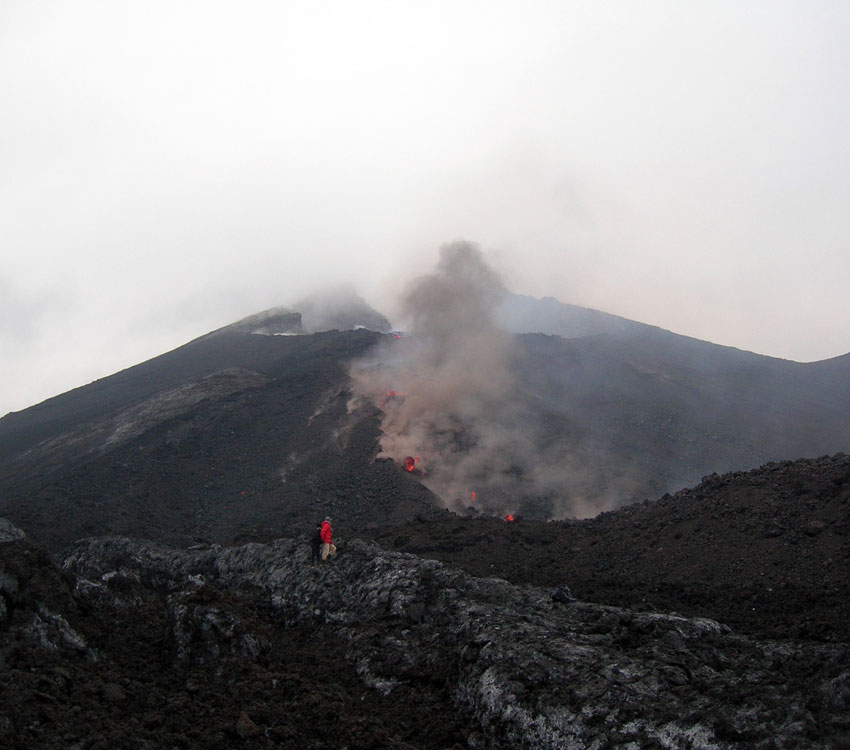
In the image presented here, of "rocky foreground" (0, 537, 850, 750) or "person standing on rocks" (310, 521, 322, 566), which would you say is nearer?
"rocky foreground" (0, 537, 850, 750)

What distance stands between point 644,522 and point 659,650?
9404 mm

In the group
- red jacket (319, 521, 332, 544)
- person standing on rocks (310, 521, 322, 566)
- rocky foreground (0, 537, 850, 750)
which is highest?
red jacket (319, 521, 332, 544)

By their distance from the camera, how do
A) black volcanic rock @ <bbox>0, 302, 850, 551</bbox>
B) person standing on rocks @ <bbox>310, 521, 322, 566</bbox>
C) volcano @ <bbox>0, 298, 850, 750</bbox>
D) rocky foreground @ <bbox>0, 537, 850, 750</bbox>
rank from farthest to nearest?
black volcanic rock @ <bbox>0, 302, 850, 551</bbox> → person standing on rocks @ <bbox>310, 521, 322, 566</bbox> → volcano @ <bbox>0, 298, 850, 750</bbox> → rocky foreground @ <bbox>0, 537, 850, 750</bbox>

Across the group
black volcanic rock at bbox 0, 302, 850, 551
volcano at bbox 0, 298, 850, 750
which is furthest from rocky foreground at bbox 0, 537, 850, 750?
black volcanic rock at bbox 0, 302, 850, 551

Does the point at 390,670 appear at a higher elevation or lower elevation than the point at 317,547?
lower

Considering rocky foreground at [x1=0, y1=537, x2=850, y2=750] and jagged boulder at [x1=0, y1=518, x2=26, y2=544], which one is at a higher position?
jagged boulder at [x1=0, y1=518, x2=26, y2=544]

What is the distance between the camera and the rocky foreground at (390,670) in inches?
431

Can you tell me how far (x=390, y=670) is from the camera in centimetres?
1477

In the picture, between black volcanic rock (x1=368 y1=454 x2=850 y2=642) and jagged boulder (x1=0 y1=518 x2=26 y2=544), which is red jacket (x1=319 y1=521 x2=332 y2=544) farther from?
jagged boulder (x1=0 y1=518 x2=26 y2=544)

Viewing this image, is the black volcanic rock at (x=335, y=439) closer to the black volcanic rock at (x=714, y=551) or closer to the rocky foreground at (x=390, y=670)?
the black volcanic rock at (x=714, y=551)

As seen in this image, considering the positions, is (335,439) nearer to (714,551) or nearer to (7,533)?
(7,533)

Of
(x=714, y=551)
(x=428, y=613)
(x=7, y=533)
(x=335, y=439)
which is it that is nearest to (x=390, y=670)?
(x=428, y=613)

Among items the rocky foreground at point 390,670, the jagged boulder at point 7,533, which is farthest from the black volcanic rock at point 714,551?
the jagged boulder at point 7,533

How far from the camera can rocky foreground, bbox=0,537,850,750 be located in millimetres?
10938
